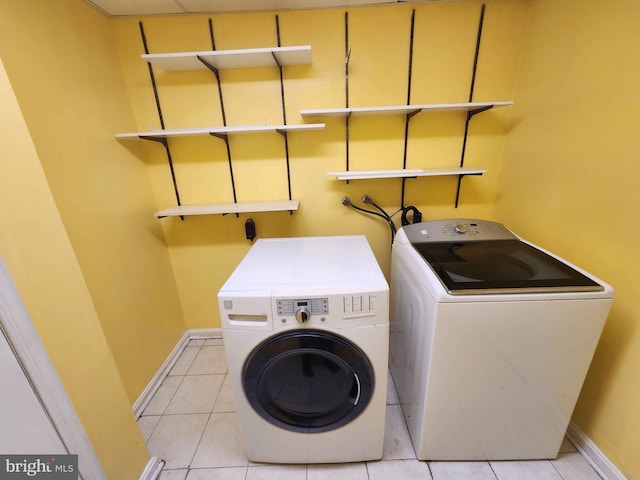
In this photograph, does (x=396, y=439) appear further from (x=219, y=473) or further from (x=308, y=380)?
(x=219, y=473)

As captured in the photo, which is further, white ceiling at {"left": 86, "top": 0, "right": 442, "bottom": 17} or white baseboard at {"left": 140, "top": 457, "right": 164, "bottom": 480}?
white ceiling at {"left": 86, "top": 0, "right": 442, "bottom": 17}

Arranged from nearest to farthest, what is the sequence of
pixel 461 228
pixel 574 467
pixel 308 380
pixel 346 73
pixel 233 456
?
pixel 308 380 < pixel 574 467 < pixel 233 456 < pixel 461 228 < pixel 346 73

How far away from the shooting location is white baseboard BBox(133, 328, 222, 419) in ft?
5.16

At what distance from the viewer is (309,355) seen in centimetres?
103

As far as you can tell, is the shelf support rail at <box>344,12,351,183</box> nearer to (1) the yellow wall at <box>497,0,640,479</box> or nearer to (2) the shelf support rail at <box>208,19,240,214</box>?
(2) the shelf support rail at <box>208,19,240,214</box>

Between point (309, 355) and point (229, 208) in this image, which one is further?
point (229, 208)

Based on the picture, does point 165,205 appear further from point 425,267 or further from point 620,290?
point 620,290

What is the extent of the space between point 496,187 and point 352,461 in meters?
Answer: 1.84

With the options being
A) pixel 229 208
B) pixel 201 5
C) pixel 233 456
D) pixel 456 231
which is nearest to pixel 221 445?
pixel 233 456

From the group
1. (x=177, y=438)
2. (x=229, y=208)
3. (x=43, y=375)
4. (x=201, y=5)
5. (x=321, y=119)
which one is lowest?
(x=177, y=438)

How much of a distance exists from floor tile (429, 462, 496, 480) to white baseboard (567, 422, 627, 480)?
0.47 metres

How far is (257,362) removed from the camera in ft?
3.34

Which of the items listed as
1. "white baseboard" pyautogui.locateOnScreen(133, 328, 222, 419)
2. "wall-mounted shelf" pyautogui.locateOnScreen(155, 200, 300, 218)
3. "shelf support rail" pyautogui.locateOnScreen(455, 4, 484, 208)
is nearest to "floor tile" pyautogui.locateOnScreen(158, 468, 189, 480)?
"white baseboard" pyautogui.locateOnScreen(133, 328, 222, 419)

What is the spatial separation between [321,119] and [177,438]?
2031 mm
